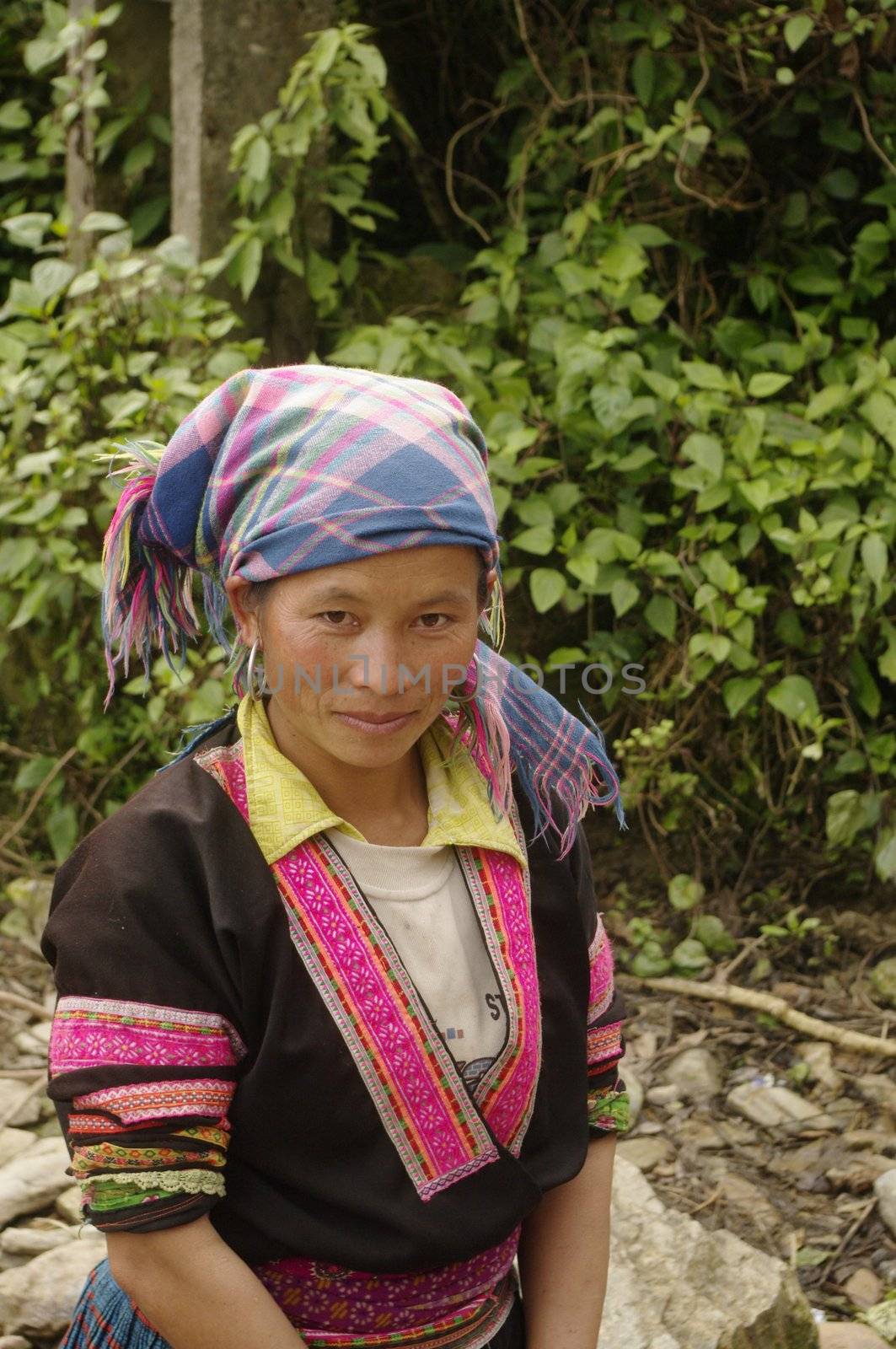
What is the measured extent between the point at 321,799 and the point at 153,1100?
344mm

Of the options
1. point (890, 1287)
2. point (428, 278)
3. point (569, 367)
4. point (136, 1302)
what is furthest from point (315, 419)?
point (428, 278)

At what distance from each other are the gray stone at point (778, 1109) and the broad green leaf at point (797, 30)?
248 cm

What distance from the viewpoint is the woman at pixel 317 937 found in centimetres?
130

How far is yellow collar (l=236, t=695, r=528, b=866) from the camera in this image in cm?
141

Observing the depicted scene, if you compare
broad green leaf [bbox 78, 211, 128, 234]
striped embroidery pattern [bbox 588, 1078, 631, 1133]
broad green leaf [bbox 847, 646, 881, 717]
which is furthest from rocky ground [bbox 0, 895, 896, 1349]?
broad green leaf [bbox 78, 211, 128, 234]

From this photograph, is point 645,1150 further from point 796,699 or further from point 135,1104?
point 135,1104

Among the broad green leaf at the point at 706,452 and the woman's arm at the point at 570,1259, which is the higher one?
the broad green leaf at the point at 706,452

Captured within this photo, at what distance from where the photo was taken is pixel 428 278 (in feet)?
13.6

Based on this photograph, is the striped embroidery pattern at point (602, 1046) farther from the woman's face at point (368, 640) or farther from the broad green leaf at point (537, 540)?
the broad green leaf at point (537, 540)

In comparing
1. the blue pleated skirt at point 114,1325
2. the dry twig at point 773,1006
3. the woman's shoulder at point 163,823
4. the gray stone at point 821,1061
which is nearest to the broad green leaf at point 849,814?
the dry twig at point 773,1006

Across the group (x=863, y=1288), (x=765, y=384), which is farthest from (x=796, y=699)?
(x=863, y=1288)

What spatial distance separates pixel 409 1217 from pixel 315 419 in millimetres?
789

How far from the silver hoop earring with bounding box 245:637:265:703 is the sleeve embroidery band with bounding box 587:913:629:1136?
19.5 inches

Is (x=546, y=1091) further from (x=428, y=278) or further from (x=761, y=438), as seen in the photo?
(x=428, y=278)
